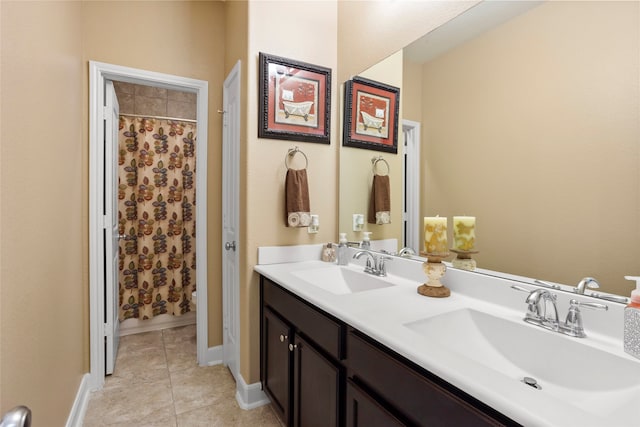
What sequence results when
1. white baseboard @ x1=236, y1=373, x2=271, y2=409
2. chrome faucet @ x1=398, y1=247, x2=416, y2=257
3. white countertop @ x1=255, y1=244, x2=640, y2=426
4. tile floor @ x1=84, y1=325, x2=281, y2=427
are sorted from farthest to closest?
white baseboard @ x1=236, y1=373, x2=271, y2=409 < tile floor @ x1=84, y1=325, x2=281, y2=427 < chrome faucet @ x1=398, y1=247, x2=416, y2=257 < white countertop @ x1=255, y1=244, x2=640, y2=426

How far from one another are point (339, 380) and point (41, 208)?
1.31 m

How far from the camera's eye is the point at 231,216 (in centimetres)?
234

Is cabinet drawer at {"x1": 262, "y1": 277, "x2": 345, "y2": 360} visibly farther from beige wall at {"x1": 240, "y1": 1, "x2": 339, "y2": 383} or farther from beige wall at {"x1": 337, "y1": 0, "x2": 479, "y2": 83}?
beige wall at {"x1": 337, "y1": 0, "x2": 479, "y2": 83}

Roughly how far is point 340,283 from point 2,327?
1382 mm

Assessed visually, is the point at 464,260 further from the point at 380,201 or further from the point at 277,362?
the point at 277,362

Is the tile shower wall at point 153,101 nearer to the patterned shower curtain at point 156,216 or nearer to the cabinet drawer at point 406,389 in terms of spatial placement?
the patterned shower curtain at point 156,216

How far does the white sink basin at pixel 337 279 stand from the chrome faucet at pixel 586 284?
2.78 feet

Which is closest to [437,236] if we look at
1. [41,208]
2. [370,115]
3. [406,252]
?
[406,252]

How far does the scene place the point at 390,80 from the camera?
1792mm

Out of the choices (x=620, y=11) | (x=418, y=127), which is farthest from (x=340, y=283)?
(x=620, y=11)

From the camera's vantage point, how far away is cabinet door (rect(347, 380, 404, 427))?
90 cm

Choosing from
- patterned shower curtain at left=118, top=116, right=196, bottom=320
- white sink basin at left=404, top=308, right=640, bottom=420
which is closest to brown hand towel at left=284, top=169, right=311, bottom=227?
white sink basin at left=404, top=308, right=640, bottom=420

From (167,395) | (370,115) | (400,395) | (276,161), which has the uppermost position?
(370,115)

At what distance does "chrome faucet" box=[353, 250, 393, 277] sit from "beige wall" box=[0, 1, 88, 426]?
1396 mm
